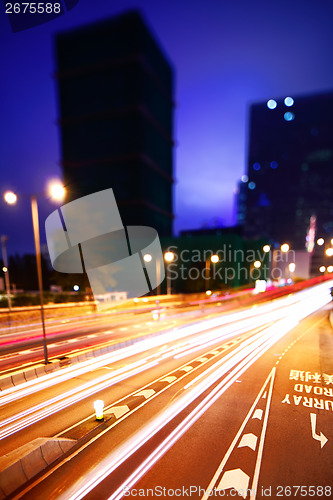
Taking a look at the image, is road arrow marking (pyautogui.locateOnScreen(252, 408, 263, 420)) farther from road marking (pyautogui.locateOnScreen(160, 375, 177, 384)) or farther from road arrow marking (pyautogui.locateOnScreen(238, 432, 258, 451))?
road marking (pyautogui.locateOnScreen(160, 375, 177, 384))

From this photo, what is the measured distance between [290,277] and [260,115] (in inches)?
5339

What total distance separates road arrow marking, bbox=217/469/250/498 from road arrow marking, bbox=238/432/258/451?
2.98 ft

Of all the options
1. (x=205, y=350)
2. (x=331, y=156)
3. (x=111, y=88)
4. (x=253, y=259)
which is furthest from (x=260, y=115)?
(x=205, y=350)

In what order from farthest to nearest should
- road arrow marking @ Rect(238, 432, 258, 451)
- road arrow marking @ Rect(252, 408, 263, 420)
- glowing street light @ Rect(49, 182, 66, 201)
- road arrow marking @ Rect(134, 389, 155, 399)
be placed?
glowing street light @ Rect(49, 182, 66, 201) < road arrow marking @ Rect(134, 389, 155, 399) < road arrow marking @ Rect(252, 408, 263, 420) < road arrow marking @ Rect(238, 432, 258, 451)

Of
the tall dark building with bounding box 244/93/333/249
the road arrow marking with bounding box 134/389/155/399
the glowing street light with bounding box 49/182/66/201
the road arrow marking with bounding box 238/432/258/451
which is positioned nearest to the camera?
the road arrow marking with bounding box 238/432/258/451

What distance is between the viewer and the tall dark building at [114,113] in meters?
63.0

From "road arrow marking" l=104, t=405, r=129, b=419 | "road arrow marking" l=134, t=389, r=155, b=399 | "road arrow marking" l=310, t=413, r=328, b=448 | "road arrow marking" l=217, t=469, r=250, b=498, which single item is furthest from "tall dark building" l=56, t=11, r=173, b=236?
"road arrow marking" l=217, t=469, r=250, b=498

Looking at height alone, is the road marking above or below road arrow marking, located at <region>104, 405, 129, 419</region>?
below

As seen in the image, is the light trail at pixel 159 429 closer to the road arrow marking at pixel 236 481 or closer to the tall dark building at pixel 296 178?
the road arrow marking at pixel 236 481

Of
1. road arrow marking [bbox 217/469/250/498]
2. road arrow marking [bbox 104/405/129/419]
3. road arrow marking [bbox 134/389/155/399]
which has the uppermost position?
road arrow marking [bbox 104/405/129/419]

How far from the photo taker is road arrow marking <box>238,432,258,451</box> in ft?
20.2

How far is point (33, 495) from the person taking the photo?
4750 millimetres

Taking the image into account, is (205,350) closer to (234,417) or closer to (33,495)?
(234,417)

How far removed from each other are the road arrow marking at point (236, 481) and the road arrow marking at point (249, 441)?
2.98ft
